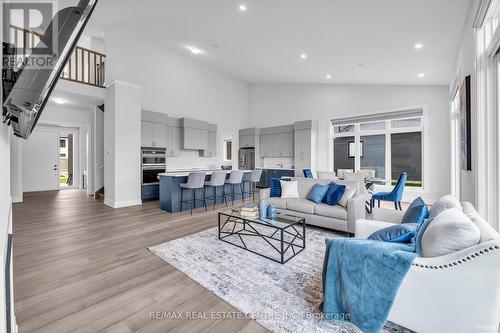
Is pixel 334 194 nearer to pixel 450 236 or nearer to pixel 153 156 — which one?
pixel 450 236

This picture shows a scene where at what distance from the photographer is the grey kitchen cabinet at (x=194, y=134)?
700 cm

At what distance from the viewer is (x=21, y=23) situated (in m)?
5.76

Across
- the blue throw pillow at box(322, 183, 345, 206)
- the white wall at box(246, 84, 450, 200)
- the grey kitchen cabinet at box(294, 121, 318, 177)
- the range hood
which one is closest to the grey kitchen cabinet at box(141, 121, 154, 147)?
the white wall at box(246, 84, 450, 200)

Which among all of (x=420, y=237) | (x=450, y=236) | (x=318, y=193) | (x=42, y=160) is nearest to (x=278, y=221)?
(x=318, y=193)

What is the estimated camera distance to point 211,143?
790 centimetres

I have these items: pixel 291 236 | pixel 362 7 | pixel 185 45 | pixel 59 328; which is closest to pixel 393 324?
pixel 291 236

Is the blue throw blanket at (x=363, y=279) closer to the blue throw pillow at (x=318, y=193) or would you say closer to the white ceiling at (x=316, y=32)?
the blue throw pillow at (x=318, y=193)

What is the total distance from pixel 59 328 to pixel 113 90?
16.5 feet

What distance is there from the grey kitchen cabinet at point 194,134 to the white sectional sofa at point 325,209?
3895 millimetres

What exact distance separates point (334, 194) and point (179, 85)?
598cm

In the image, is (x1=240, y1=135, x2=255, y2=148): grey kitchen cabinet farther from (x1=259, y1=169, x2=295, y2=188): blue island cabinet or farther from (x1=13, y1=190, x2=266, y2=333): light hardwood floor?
(x1=13, y1=190, x2=266, y2=333): light hardwood floor

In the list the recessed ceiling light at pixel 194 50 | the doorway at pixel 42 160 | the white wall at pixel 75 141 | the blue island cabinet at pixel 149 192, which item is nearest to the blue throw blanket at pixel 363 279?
the blue island cabinet at pixel 149 192

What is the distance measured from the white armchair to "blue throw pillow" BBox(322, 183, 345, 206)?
6.77 feet

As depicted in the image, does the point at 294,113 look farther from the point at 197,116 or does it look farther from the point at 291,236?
the point at 291,236
